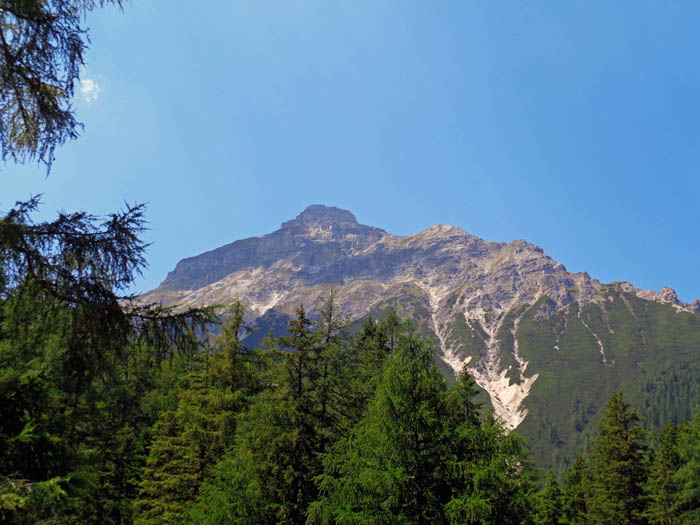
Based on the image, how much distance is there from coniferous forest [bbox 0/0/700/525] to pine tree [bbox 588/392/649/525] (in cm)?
12

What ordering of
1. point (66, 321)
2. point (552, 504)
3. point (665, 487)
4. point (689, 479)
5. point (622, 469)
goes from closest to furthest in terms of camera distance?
point (66, 321) → point (689, 479) → point (665, 487) → point (622, 469) → point (552, 504)

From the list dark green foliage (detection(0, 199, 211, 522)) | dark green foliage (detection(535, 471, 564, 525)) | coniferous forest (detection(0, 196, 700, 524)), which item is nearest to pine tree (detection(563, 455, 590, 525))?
dark green foliage (detection(535, 471, 564, 525))

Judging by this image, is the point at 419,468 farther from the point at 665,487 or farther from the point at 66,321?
the point at 665,487

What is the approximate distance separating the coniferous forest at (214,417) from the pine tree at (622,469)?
0.12m

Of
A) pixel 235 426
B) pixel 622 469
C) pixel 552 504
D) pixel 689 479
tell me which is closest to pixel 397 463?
pixel 235 426

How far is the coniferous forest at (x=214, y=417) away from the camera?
5637 millimetres

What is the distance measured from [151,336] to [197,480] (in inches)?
573

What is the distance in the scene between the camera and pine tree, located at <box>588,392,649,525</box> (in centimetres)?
2886

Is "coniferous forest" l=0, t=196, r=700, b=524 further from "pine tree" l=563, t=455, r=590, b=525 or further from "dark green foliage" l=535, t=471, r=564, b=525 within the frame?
"pine tree" l=563, t=455, r=590, b=525

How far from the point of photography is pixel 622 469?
29.1 metres

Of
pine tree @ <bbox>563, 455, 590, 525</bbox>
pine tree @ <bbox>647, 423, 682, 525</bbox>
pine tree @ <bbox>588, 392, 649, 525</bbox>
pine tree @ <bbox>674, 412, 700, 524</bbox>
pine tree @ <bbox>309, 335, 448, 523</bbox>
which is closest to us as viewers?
pine tree @ <bbox>309, 335, 448, 523</bbox>

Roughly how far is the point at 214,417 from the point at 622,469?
27.2 m

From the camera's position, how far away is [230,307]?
2000 centimetres

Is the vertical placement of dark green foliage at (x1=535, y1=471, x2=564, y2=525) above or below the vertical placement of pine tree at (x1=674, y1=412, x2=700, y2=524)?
below
